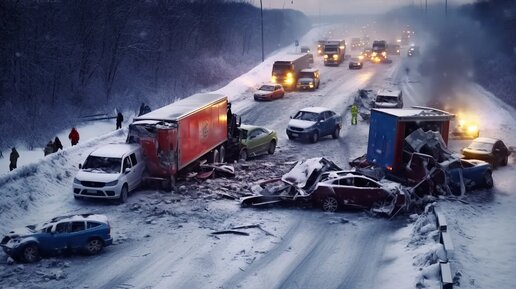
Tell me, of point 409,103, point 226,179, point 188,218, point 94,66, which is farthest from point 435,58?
point 188,218

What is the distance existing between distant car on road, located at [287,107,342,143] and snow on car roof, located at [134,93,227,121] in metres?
6.02

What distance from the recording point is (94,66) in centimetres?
5225

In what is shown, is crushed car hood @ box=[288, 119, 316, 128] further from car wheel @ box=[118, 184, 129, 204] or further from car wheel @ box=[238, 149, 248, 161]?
car wheel @ box=[118, 184, 129, 204]

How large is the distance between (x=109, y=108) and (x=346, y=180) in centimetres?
3337

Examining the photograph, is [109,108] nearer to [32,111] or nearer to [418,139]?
[32,111]

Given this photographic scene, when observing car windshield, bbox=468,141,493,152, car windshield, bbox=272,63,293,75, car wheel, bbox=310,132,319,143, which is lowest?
car wheel, bbox=310,132,319,143

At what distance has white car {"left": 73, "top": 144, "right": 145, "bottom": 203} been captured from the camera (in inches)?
733

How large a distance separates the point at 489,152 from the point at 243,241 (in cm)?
1406

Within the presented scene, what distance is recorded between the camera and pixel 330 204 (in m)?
18.4

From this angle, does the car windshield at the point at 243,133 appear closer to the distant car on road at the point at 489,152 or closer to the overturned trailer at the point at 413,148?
the overturned trailer at the point at 413,148

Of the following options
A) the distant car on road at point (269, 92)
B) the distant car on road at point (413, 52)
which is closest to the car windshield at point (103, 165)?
the distant car on road at point (269, 92)

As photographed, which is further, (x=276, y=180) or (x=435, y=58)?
(x=435, y=58)

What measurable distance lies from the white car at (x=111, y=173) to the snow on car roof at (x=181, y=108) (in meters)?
1.42

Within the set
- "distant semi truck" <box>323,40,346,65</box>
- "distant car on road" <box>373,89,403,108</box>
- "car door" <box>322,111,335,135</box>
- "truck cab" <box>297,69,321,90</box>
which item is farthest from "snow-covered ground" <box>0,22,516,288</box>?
"distant semi truck" <box>323,40,346,65</box>
